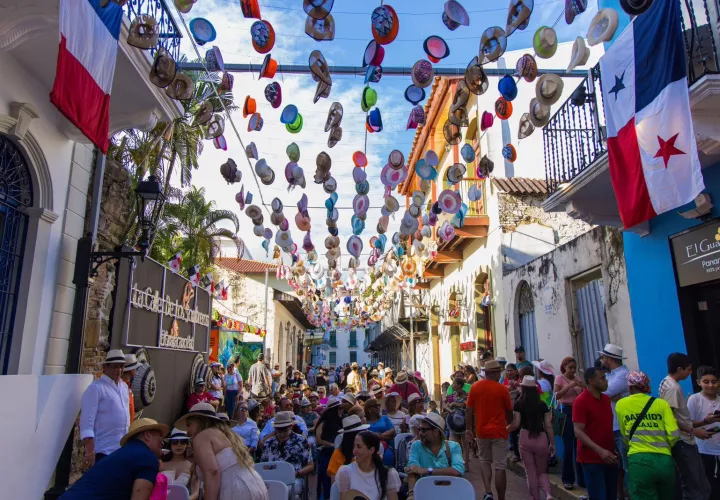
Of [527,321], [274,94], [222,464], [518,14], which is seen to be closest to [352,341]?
[527,321]

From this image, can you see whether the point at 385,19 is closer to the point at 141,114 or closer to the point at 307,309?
the point at 141,114

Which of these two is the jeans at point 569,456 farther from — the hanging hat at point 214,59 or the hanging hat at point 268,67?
the hanging hat at point 214,59

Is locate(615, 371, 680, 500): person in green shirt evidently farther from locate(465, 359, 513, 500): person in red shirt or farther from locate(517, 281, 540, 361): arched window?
locate(517, 281, 540, 361): arched window

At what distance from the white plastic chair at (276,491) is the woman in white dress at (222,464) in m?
0.76

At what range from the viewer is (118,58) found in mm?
5980

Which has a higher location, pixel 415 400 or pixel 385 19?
pixel 385 19

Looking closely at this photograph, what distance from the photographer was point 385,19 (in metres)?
5.78

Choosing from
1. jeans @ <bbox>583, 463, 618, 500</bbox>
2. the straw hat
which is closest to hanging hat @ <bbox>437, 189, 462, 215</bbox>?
jeans @ <bbox>583, 463, 618, 500</bbox>

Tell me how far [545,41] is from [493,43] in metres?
0.61

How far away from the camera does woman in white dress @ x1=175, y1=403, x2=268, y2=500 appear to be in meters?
3.51

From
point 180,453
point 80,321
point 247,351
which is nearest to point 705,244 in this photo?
point 180,453

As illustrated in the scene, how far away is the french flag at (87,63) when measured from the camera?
4441 millimetres

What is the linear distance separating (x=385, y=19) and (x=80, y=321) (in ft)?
16.3

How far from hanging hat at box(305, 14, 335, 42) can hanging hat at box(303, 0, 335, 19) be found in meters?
0.32
